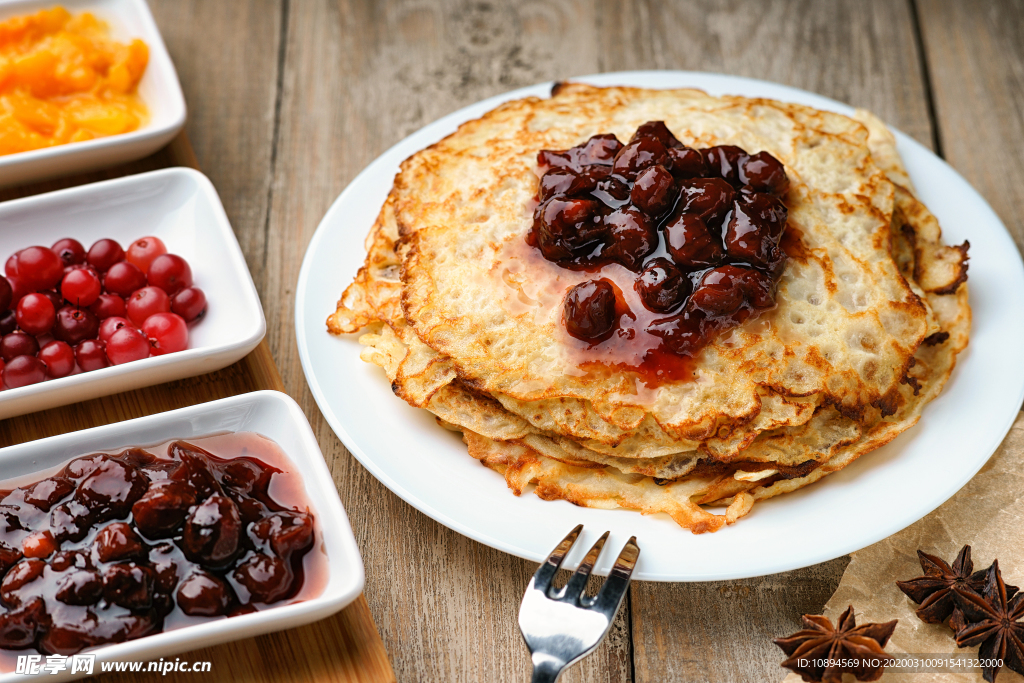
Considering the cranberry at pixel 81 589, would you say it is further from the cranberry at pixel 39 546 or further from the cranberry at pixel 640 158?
the cranberry at pixel 640 158

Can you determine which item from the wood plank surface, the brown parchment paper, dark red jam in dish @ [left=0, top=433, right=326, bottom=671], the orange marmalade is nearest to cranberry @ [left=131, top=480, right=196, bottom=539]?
dark red jam in dish @ [left=0, top=433, right=326, bottom=671]

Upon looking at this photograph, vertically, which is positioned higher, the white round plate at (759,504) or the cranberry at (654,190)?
the cranberry at (654,190)

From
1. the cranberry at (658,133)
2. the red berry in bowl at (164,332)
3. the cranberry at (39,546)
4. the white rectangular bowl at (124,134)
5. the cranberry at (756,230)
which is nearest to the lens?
the cranberry at (39,546)

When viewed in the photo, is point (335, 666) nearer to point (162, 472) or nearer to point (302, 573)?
point (302, 573)

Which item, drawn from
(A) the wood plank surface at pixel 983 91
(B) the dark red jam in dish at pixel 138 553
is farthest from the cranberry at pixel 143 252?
(A) the wood plank surface at pixel 983 91

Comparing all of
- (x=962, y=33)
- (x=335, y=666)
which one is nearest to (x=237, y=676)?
(x=335, y=666)

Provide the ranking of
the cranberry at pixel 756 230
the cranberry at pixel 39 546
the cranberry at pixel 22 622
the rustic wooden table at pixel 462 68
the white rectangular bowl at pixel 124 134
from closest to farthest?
1. the cranberry at pixel 22 622
2. the cranberry at pixel 39 546
3. the cranberry at pixel 756 230
4. the white rectangular bowl at pixel 124 134
5. the rustic wooden table at pixel 462 68

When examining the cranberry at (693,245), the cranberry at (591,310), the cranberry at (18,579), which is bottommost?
the cranberry at (18,579)
